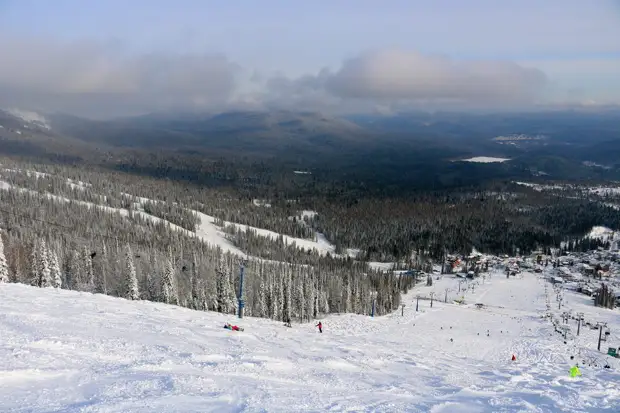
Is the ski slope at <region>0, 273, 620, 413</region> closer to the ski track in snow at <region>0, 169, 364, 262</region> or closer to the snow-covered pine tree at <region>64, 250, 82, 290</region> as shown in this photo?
the snow-covered pine tree at <region>64, 250, 82, 290</region>

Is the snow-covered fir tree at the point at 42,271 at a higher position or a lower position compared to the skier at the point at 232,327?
lower

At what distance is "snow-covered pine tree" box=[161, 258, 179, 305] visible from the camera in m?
52.0

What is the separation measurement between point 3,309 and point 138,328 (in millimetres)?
6624

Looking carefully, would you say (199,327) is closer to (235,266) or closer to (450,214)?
(235,266)

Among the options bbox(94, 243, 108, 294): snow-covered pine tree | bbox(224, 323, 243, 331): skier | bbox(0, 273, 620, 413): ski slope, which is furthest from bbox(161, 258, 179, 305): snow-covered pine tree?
bbox(224, 323, 243, 331): skier

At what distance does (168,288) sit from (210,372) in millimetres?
41005

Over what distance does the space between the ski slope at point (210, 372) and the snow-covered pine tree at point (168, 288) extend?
932 inches

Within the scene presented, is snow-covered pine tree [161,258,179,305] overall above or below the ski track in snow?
above

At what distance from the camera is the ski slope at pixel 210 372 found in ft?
37.9

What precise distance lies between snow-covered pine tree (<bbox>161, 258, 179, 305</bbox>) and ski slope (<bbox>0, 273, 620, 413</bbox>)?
23.7m

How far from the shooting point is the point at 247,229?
14075 centimetres

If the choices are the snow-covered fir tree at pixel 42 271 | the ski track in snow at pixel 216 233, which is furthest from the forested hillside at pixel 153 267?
the ski track in snow at pixel 216 233

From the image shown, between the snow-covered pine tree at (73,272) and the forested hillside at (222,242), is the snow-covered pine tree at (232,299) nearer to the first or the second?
the forested hillside at (222,242)

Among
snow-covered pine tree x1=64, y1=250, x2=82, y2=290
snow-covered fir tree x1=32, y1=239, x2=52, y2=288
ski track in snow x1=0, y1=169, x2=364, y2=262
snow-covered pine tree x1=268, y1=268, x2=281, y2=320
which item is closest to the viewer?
snow-covered fir tree x1=32, y1=239, x2=52, y2=288
